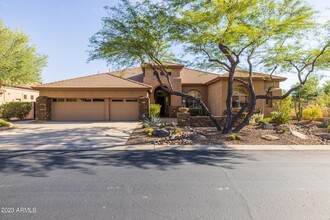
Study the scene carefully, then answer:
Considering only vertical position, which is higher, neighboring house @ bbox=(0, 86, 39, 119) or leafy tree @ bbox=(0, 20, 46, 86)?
leafy tree @ bbox=(0, 20, 46, 86)

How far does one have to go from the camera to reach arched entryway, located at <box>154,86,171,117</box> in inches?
1007

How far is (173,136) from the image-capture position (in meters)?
11.4

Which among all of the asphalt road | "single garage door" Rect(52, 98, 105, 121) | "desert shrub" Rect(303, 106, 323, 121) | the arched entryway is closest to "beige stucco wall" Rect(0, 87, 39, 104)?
"single garage door" Rect(52, 98, 105, 121)

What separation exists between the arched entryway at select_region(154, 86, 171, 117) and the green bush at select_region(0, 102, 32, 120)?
43.7 feet

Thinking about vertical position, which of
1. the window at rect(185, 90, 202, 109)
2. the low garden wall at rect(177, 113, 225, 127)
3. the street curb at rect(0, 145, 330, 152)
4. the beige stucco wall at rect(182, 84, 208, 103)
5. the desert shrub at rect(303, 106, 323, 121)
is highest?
the beige stucco wall at rect(182, 84, 208, 103)

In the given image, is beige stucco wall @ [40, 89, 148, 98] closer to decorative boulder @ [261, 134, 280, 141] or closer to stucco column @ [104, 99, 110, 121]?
stucco column @ [104, 99, 110, 121]

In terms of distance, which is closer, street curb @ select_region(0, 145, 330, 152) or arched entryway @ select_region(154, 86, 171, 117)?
street curb @ select_region(0, 145, 330, 152)

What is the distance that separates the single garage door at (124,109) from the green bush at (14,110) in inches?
345

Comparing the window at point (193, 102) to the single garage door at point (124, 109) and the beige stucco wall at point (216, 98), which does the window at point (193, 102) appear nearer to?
the beige stucco wall at point (216, 98)

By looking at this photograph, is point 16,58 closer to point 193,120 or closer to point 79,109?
point 79,109

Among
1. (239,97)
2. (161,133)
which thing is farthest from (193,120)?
(239,97)

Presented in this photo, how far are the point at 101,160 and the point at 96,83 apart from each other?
15.0 metres

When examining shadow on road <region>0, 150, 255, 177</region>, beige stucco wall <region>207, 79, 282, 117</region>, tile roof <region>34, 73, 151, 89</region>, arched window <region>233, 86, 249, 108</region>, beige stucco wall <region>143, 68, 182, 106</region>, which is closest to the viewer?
shadow on road <region>0, 150, 255, 177</region>

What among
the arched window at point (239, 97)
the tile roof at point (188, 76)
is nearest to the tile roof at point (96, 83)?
the tile roof at point (188, 76)
